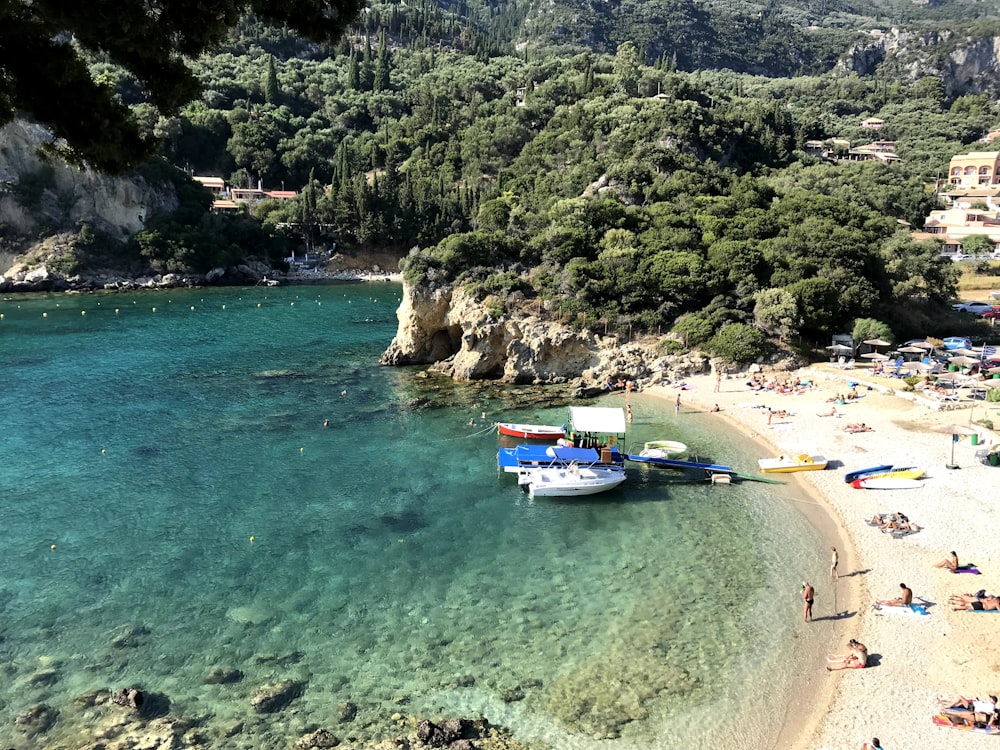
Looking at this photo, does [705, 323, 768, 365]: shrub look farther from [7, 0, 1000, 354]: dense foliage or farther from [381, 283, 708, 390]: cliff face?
[381, 283, 708, 390]: cliff face

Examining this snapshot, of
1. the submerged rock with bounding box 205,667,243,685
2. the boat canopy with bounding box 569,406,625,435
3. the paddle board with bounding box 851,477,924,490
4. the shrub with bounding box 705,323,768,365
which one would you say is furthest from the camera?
the shrub with bounding box 705,323,768,365

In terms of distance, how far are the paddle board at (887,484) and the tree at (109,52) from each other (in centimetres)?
2380

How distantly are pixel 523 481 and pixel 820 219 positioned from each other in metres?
32.5

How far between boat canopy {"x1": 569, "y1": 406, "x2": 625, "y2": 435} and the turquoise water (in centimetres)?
229

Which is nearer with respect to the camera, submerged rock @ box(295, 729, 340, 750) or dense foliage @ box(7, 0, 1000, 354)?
submerged rock @ box(295, 729, 340, 750)

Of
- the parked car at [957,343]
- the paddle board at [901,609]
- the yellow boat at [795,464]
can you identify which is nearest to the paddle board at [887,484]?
the yellow boat at [795,464]

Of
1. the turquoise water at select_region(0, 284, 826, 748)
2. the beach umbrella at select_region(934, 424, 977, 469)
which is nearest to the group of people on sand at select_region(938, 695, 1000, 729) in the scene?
the turquoise water at select_region(0, 284, 826, 748)

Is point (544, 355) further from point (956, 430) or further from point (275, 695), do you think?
point (275, 695)

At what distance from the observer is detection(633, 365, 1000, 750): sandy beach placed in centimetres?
1494

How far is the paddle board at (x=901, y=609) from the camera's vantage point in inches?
711

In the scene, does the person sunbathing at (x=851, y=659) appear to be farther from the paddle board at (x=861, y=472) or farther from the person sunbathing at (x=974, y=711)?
the paddle board at (x=861, y=472)

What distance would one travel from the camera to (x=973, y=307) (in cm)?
5312

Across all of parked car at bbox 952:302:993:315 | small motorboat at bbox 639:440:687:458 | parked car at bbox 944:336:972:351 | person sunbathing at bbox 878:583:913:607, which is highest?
parked car at bbox 952:302:993:315

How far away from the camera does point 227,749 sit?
14.1 metres
